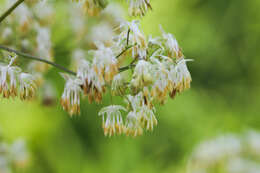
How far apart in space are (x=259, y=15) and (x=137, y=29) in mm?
4531

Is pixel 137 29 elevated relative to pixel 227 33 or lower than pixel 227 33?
lower

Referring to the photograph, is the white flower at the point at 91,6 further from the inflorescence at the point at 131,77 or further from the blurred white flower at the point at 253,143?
the blurred white flower at the point at 253,143

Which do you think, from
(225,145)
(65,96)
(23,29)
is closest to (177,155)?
(225,145)

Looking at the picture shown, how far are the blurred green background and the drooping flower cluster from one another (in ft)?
4.98

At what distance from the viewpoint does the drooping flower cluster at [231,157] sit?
7.80ft

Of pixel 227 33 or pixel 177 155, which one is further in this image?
pixel 227 33

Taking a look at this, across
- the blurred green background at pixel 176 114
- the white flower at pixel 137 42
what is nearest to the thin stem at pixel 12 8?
the white flower at pixel 137 42

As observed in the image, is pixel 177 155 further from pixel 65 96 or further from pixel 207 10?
pixel 65 96

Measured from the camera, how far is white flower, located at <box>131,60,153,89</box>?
1.29 meters

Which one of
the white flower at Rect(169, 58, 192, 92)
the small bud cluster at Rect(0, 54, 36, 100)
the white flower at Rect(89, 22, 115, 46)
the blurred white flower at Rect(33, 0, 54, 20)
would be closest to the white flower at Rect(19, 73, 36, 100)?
the small bud cluster at Rect(0, 54, 36, 100)

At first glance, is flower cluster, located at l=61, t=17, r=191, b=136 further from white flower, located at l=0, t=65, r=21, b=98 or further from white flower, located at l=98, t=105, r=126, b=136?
white flower, located at l=0, t=65, r=21, b=98

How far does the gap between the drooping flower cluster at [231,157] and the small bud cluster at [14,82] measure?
4.46 feet

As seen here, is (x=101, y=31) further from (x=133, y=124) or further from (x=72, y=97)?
(x=133, y=124)

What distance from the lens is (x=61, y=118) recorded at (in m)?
4.43
